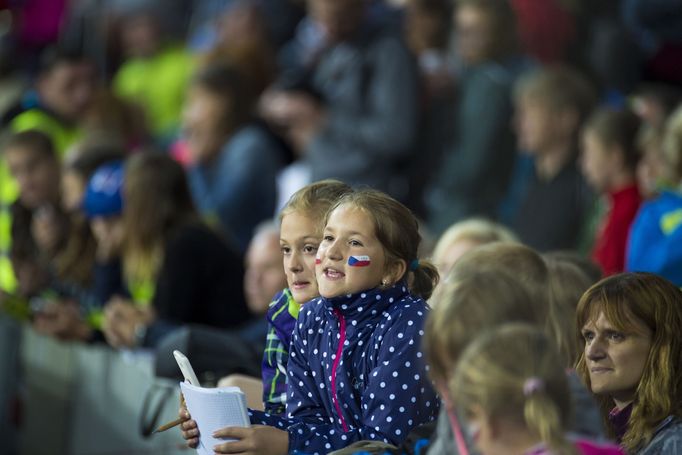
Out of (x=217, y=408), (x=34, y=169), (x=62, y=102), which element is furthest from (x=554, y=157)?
(x=217, y=408)

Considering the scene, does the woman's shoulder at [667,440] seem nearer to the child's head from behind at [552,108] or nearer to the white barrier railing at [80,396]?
the white barrier railing at [80,396]

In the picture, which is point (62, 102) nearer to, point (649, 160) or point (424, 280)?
point (649, 160)

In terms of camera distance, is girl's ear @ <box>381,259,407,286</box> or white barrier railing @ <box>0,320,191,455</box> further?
white barrier railing @ <box>0,320,191,455</box>

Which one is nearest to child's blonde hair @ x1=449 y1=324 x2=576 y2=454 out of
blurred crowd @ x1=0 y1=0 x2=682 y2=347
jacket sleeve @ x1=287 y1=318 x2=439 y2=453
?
jacket sleeve @ x1=287 y1=318 x2=439 y2=453

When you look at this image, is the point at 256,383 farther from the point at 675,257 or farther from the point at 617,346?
the point at 675,257

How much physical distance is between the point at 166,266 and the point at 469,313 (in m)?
3.98

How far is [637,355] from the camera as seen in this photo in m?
4.11

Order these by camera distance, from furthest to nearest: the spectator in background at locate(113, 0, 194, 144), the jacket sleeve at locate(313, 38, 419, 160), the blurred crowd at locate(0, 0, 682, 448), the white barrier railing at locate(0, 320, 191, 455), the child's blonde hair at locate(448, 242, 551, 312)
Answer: the spectator in background at locate(113, 0, 194, 144) < the jacket sleeve at locate(313, 38, 419, 160) < the blurred crowd at locate(0, 0, 682, 448) < the white barrier railing at locate(0, 320, 191, 455) < the child's blonde hair at locate(448, 242, 551, 312)

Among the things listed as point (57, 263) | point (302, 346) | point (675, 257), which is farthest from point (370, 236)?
point (57, 263)

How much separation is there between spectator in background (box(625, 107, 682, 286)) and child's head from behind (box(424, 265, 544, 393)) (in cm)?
285

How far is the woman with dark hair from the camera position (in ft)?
13.3

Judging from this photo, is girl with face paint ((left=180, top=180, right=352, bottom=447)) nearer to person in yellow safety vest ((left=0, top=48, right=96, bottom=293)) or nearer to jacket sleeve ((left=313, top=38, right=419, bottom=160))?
jacket sleeve ((left=313, top=38, right=419, bottom=160))

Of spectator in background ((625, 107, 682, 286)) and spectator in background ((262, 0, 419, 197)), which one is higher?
spectator in background ((262, 0, 419, 197))

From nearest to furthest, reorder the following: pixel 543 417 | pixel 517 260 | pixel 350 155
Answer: pixel 543 417
pixel 517 260
pixel 350 155
